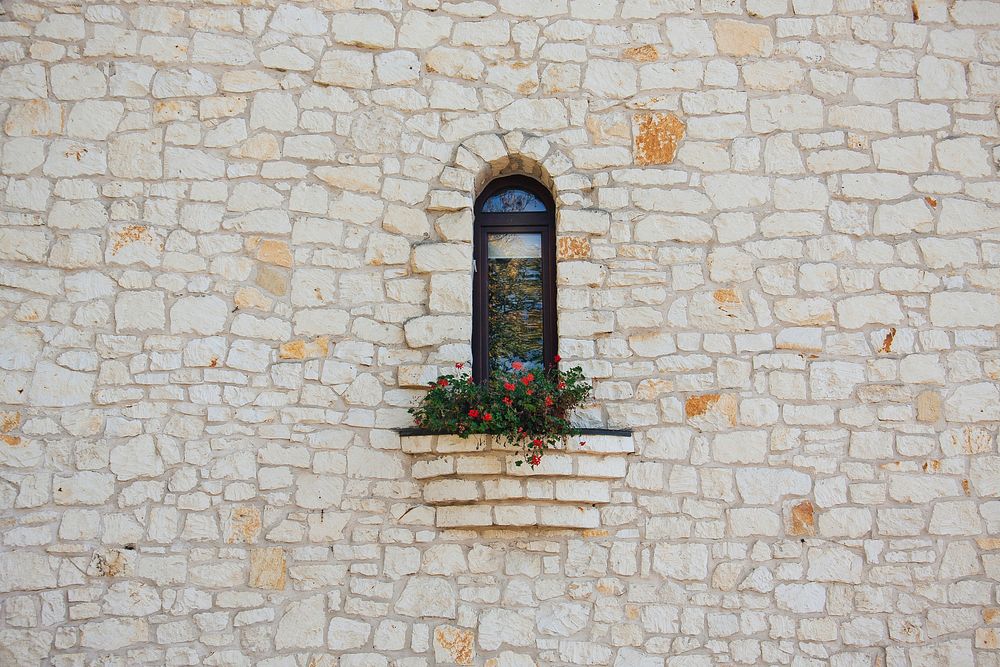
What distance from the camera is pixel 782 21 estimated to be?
188 inches

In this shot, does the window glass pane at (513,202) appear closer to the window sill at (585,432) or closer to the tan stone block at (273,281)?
the tan stone block at (273,281)

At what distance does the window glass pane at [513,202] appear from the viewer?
479 cm

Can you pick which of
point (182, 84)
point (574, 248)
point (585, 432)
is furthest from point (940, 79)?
point (182, 84)

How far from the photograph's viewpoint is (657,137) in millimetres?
4664

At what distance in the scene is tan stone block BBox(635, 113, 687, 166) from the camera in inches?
183

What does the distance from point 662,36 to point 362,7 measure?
1.64 m

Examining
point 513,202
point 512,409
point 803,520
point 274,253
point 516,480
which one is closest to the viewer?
point 512,409

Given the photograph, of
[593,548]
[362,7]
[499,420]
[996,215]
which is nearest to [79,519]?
[499,420]

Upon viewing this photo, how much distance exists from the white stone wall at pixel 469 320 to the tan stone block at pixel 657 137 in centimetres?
2

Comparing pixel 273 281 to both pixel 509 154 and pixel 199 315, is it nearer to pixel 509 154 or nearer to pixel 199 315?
pixel 199 315

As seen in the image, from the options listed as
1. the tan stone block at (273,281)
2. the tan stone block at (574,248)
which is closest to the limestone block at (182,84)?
the tan stone block at (273,281)

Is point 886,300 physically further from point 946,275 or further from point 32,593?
point 32,593

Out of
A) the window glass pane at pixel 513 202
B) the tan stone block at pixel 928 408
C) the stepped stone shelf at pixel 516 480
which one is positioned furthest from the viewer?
the window glass pane at pixel 513 202

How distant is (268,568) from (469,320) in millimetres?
1563
